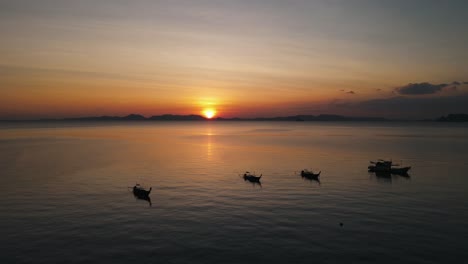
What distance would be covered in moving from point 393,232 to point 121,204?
4046 cm

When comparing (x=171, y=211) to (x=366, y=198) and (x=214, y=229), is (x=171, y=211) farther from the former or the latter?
(x=366, y=198)

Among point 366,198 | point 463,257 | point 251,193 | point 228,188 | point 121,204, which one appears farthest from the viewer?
point 228,188

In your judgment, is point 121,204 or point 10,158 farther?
point 10,158

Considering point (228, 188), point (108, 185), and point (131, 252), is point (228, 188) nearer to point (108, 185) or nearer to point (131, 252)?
point (108, 185)

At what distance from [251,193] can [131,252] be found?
31.4 meters

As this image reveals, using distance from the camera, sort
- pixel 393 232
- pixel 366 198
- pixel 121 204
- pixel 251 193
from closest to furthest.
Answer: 1. pixel 393 232
2. pixel 121 204
3. pixel 366 198
4. pixel 251 193

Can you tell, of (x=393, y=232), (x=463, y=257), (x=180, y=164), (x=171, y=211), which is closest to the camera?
(x=463, y=257)

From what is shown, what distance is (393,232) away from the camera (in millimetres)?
40438

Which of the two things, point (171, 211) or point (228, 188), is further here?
point (228, 188)

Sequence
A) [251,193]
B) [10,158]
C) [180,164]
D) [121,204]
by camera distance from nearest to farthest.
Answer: [121,204] < [251,193] < [180,164] < [10,158]

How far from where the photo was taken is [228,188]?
222ft

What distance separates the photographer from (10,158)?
112 metres

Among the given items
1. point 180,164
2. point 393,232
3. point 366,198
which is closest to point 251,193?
point 366,198

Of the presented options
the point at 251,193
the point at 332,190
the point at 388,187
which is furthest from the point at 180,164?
the point at 388,187
